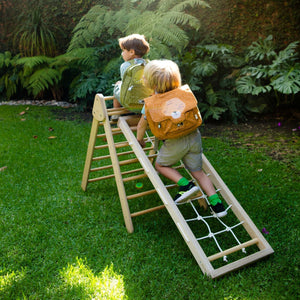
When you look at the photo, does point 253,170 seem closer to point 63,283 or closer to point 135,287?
point 135,287

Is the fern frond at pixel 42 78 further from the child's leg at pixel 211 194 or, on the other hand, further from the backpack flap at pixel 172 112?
the child's leg at pixel 211 194

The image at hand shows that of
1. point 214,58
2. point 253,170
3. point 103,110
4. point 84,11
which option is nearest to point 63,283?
point 103,110

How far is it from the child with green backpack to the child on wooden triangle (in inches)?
8.4

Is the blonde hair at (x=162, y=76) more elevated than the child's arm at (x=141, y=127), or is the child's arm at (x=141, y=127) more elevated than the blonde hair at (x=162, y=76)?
the blonde hair at (x=162, y=76)

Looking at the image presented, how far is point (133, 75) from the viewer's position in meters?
2.36

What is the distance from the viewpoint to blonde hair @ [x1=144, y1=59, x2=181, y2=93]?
2.08 meters

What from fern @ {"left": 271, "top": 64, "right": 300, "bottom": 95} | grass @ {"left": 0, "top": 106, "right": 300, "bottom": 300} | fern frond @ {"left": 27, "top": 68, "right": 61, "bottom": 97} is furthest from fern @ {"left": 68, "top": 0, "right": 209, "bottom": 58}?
grass @ {"left": 0, "top": 106, "right": 300, "bottom": 300}

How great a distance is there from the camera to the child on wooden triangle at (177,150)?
2.09m

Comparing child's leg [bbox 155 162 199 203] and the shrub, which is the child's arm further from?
the shrub

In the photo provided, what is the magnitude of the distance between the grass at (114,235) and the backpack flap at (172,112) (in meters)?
0.84

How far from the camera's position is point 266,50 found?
183 inches

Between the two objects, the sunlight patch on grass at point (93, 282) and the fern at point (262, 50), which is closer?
the sunlight patch on grass at point (93, 282)

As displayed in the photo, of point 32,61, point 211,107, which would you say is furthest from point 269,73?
point 32,61

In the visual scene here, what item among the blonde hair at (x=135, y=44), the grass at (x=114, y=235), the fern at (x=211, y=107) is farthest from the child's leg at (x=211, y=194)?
the fern at (x=211, y=107)
